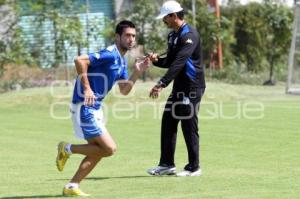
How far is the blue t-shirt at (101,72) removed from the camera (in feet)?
30.6

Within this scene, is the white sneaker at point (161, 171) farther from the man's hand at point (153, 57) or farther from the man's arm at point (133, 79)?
the man's arm at point (133, 79)

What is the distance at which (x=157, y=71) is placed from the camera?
1280 inches

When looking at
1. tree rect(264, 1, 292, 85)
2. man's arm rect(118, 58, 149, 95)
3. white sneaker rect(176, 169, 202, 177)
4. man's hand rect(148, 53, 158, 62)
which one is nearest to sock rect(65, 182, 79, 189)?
man's arm rect(118, 58, 149, 95)

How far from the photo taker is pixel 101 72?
371 inches

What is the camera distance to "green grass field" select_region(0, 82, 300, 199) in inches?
385

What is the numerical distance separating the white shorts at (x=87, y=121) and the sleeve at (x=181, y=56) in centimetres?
154

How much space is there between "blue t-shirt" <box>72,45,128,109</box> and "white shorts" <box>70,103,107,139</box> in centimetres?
7

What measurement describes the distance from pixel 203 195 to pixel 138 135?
7490mm

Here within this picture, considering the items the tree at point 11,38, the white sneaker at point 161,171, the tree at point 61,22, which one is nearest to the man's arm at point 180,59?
the white sneaker at point 161,171

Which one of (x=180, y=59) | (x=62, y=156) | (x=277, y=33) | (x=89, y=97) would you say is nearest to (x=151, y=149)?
(x=180, y=59)

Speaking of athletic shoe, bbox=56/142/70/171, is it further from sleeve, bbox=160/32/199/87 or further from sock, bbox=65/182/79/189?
sleeve, bbox=160/32/199/87

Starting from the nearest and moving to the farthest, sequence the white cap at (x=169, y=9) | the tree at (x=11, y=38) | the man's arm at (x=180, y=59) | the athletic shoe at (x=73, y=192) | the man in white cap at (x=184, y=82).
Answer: the athletic shoe at (x=73, y=192) → the man's arm at (x=180, y=59) → the white cap at (x=169, y=9) → the man in white cap at (x=184, y=82) → the tree at (x=11, y=38)

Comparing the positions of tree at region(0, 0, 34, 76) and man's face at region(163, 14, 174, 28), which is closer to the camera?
man's face at region(163, 14, 174, 28)

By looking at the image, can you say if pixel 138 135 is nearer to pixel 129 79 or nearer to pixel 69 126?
pixel 69 126
